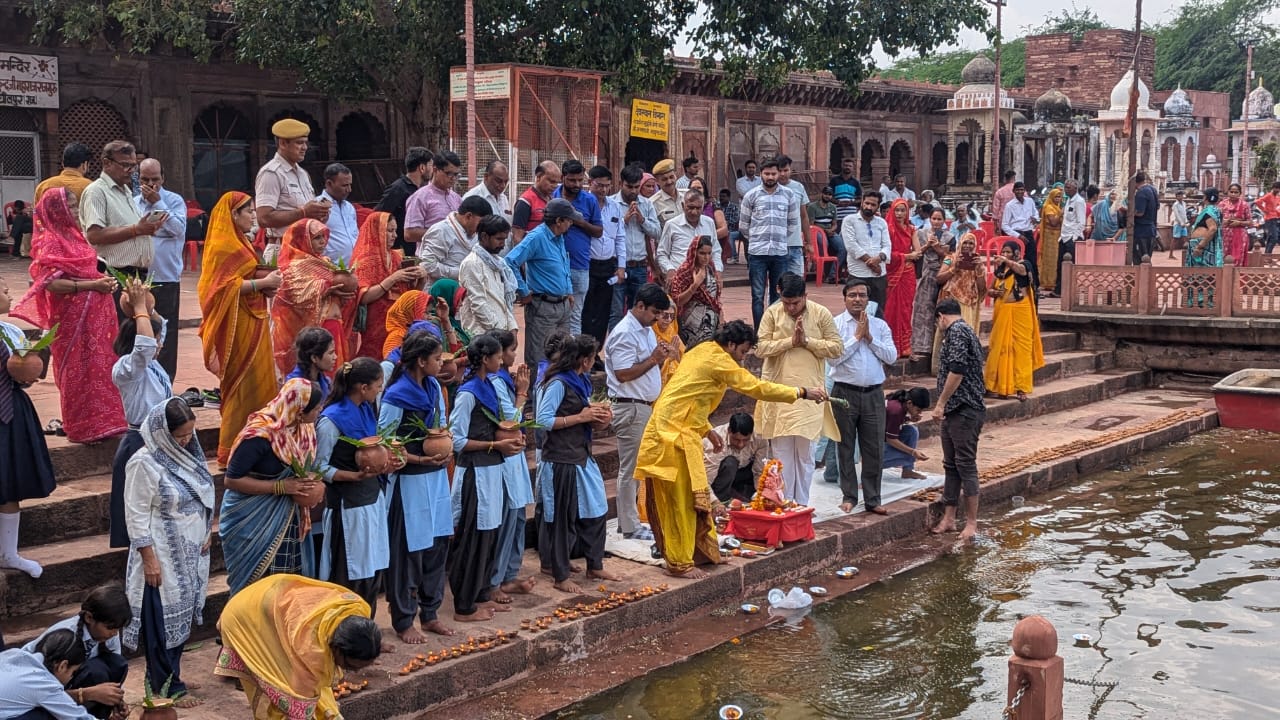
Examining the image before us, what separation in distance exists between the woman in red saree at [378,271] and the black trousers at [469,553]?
1.66 meters

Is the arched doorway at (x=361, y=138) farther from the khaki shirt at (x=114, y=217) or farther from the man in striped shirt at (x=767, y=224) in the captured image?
the khaki shirt at (x=114, y=217)

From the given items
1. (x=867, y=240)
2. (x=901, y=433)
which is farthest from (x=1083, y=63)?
(x=901, y=433)

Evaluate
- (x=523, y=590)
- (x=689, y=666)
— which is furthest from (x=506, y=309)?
(x=689, y=666)

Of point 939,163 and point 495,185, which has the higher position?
point 939,163

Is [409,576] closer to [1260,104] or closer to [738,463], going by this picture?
[738,463]

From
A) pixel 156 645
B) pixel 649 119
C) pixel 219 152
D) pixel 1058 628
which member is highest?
pixel 649 119

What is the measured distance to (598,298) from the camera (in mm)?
9977

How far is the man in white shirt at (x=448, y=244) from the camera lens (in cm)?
809

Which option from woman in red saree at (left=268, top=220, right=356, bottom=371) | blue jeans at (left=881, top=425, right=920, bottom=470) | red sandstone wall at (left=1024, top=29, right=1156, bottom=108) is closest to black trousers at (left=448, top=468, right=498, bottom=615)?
woman in red saree at (left=268, top=220, right=356, bottom=371)

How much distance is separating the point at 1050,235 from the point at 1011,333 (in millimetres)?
6328

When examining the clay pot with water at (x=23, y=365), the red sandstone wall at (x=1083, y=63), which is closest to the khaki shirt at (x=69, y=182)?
the clay pot with water at (x=23, y=365)

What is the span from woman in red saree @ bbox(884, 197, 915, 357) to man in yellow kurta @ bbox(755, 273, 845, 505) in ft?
13.0

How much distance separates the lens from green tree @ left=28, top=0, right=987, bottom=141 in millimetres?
15164

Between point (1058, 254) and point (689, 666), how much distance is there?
14.0m
